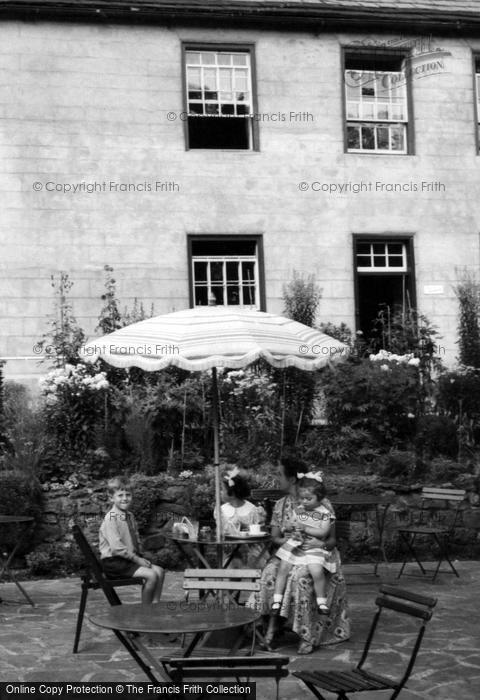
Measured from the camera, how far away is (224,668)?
14.8ft

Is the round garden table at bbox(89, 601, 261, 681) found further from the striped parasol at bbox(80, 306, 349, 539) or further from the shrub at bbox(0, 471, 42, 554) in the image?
the shrub at bbox(0, 471, 42, 554)

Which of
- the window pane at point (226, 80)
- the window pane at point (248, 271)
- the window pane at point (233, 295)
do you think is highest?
the window pane at point (226, 80)

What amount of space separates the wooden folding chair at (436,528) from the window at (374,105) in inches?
275

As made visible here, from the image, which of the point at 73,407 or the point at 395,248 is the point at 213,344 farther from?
the point at 395,248

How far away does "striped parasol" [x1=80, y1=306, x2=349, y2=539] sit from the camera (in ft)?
25.3

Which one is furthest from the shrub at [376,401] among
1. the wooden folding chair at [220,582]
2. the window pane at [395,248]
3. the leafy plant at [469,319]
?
the wooden folding chair at [220,582]

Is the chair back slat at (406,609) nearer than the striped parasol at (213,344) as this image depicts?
Yes

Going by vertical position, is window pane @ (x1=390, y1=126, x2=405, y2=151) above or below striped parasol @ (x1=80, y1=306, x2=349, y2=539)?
above

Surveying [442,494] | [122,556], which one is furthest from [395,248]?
[122,556]

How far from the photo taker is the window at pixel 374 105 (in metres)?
16.7

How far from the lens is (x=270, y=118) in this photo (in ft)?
53.5

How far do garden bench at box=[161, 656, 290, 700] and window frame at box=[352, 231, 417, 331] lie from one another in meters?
12.0

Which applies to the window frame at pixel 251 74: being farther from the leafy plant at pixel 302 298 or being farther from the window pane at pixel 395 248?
the window pane at pixel 395 248

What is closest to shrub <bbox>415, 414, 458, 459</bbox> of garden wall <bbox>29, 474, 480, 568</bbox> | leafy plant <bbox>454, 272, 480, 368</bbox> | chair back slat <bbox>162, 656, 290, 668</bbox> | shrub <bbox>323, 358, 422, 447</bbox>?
shrub <bbox>323, 358, 422, 447</bbox>
